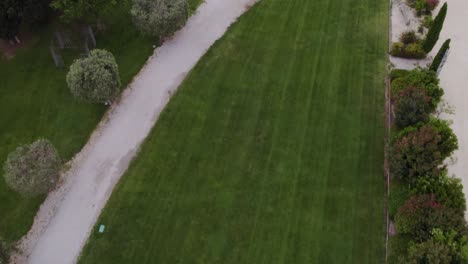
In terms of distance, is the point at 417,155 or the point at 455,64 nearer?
the point at 417,155

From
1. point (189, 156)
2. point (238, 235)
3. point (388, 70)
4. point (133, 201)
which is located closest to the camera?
point (238, 235)

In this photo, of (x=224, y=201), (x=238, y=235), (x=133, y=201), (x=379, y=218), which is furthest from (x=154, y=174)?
(x=379, y=218)

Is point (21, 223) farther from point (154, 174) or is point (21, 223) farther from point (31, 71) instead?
point (31, 71)

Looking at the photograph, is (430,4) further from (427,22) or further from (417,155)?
(417,155)

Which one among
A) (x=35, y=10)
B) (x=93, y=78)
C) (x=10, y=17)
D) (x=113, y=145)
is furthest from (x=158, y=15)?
(x=10, y=17)

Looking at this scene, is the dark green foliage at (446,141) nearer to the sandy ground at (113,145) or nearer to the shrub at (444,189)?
the shrub at (444,189)
